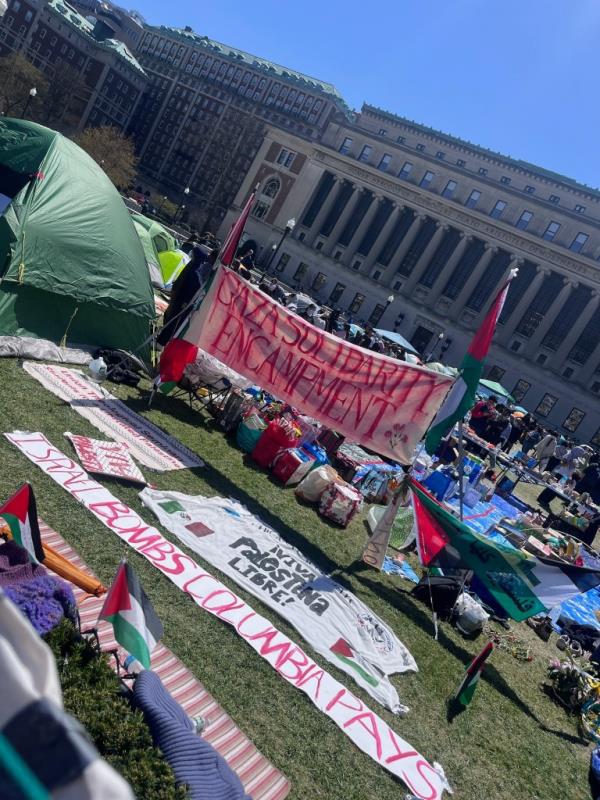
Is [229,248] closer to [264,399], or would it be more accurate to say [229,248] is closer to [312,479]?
[264,399]

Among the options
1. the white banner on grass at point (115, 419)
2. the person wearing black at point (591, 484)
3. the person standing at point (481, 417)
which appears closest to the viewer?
the white banner on grass at point (115, 419)

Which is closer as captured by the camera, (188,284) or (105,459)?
(105,459)

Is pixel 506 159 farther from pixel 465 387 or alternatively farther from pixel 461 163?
pixel 465 387

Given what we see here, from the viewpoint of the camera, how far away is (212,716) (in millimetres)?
4543

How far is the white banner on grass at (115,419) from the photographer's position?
8.23 metres

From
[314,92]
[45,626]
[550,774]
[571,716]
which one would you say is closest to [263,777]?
[45,626]

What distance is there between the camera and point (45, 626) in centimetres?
369

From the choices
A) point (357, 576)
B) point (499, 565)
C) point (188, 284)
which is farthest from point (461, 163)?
point (357, 576)

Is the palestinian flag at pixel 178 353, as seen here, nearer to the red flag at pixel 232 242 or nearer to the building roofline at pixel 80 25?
the red flag at pixel 232 242

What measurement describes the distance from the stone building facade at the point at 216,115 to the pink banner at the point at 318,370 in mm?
81457

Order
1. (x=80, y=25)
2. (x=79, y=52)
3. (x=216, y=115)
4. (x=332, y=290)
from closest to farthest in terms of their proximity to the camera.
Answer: (x=332, y=290) < (x=79, y=52) < (x=80, y=25) < (x=216, y=115)

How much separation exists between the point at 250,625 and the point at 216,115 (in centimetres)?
10095

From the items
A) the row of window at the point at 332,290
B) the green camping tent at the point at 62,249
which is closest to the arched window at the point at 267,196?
the row of window at the point at 332,290

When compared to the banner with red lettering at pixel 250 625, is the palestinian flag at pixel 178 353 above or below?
above
